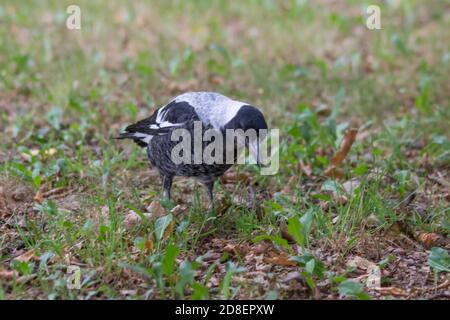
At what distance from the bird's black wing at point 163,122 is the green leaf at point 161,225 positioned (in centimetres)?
67

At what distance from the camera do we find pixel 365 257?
13.5ft

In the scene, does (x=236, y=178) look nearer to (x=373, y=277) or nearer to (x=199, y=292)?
(x=373, y=277)

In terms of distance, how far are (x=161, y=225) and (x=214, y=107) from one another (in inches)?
32.9

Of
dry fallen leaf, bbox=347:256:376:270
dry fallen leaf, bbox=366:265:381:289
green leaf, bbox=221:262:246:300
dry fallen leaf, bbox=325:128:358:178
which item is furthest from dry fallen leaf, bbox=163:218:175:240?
dry fallen leaf, bbox=325:128:358:178

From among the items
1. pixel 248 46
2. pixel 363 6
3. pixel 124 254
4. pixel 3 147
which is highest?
pixel 363 6

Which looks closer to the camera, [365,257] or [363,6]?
[365,257]

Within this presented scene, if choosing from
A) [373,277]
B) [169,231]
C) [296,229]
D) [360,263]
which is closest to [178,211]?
[169,231]

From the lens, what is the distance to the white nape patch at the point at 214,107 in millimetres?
4238

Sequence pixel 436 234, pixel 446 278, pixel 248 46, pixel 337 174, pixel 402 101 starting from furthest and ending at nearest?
pixel 248 46, pixel 402 101, pixel 337 174, pixel 436 234, pixel 446 278

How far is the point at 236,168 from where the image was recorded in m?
5.32
